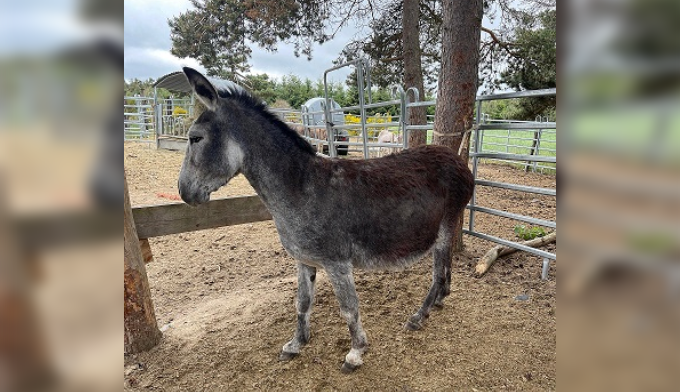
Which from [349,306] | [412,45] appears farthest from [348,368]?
[412,45]

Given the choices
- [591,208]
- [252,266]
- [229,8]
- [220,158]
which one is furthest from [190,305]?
[229,8]

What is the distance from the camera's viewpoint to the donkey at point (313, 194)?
2.35m

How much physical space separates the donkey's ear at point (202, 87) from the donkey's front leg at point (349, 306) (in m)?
1.38

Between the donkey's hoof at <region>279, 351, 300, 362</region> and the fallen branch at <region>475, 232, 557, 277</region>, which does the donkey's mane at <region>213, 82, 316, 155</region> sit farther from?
the fallen branch at <region>475, 232, 557, 277</region>

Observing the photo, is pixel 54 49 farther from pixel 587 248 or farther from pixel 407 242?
pixel 407 242

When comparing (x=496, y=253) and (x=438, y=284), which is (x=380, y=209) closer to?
(x=438, y=284)

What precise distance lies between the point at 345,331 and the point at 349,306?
604 mm

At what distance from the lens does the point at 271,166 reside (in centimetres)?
249

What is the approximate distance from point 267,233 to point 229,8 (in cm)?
906

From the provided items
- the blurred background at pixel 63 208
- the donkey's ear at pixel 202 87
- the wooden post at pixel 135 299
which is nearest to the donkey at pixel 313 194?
the donkey's ear at pixel 202 87

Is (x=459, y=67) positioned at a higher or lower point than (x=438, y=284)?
higher

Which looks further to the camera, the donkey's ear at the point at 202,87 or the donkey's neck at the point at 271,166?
the donkey's neck at the point at 271,166

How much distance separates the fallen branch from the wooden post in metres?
3.28

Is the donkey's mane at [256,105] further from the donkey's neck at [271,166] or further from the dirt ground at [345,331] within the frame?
the dirt ground at [345,331]
